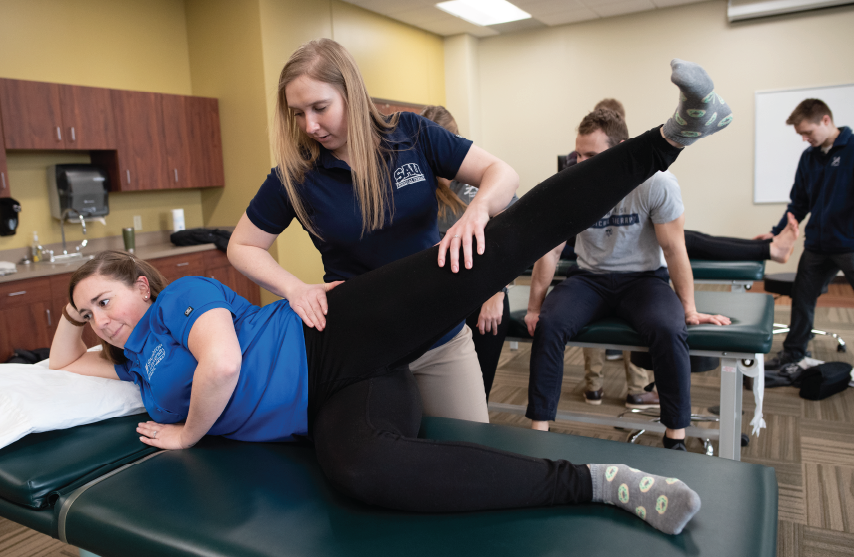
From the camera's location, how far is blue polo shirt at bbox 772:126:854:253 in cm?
318

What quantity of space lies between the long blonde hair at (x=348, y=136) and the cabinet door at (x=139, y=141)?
3.22 metres

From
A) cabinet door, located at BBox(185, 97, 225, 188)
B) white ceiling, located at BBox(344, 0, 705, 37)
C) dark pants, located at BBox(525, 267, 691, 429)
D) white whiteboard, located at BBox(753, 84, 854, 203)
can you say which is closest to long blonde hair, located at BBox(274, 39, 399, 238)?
dark pants, located at BBox(525, 267, 691, 429)

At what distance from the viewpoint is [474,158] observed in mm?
1402

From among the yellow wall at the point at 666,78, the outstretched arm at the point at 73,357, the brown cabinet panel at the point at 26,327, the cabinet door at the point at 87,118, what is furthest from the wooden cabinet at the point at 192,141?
the yellow wall at the point at 666,78

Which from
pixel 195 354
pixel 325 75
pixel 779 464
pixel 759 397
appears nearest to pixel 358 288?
pixel 195 354

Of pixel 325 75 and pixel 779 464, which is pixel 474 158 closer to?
pixel 325 75

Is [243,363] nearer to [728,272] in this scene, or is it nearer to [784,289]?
[728,272]

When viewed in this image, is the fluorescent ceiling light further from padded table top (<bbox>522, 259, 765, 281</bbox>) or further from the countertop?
padded table top (<bbox>522, 259, 765, 281</bbox>)

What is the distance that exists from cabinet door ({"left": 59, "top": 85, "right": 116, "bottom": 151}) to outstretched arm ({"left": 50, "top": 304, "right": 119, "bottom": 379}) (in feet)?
8.81

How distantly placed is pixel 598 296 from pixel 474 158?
1.07m

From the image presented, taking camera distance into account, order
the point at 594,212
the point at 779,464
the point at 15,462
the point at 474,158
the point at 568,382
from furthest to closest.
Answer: the point at 568,382, the point at 779,464, the point at 474,158, the point at 15,462, the point at 594,212

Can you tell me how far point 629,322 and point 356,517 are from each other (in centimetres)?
140

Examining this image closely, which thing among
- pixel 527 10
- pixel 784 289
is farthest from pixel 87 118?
pixel 784 289

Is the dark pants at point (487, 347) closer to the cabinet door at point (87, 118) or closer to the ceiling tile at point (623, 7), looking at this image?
the cabinet door at point (87, 118)
